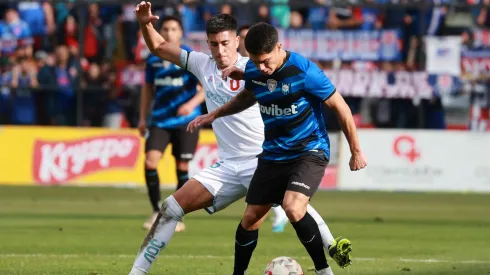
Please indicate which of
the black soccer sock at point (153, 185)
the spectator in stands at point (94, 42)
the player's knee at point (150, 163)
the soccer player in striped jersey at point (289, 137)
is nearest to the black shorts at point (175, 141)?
the player's knee at point (150, 163)

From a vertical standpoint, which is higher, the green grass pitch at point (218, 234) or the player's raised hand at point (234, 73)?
the player's raised hand at point (234, 73)

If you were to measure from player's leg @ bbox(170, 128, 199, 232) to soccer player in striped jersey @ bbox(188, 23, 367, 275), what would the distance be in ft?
15.9

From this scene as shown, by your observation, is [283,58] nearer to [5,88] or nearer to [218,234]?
[218,234]

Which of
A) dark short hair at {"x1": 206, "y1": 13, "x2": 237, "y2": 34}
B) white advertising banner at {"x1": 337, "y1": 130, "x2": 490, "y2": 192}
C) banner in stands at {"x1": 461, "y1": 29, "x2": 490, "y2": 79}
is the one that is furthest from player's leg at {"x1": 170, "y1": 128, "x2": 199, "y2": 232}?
→ banner in stands at {"x1": 461, "y1": 29, "x2": 490, "y2": 79}

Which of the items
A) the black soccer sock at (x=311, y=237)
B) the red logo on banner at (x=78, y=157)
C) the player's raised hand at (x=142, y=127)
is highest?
the black soccer sock at (x=311, y=237)

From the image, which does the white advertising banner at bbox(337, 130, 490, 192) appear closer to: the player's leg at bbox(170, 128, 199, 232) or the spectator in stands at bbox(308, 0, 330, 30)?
the spectator in stands at bbox(308, 0, 330, 30)

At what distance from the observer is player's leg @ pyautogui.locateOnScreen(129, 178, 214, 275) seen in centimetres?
825

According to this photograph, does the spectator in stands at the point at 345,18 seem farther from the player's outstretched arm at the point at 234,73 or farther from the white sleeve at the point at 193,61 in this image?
the player's outstretched arm at the point at 234,73

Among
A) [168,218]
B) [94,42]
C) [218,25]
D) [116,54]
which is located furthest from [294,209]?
[94,42]

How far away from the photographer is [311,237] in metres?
8.06

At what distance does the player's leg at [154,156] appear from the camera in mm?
13172

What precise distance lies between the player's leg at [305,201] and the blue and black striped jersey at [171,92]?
522 centimetres

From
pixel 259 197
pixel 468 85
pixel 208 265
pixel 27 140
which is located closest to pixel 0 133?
pixel 27 140

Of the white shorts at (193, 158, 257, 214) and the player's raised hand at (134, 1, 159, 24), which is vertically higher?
the player's raised hand at (134, 1, 159, 24)
